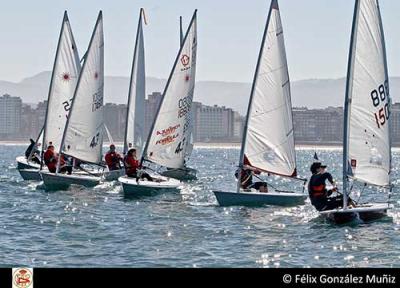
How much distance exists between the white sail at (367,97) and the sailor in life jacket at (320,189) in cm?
91

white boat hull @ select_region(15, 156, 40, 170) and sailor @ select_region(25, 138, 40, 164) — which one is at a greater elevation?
sailor @ select_region(25, 138, 40, 164)

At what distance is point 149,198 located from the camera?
34.0 meters

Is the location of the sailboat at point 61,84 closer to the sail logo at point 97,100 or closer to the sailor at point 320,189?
the sail logo at point 97,100

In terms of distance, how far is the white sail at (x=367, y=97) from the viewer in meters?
24.7

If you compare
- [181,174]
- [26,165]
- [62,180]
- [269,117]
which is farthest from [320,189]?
[26,165]

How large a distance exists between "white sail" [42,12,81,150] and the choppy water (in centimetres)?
967

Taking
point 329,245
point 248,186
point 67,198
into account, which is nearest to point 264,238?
point 329,245

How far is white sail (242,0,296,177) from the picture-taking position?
30.5m

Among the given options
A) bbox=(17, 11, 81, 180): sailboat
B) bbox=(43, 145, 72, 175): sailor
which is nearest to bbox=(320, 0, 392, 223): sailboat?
bbox=(43, 145, 72, 175): sailor

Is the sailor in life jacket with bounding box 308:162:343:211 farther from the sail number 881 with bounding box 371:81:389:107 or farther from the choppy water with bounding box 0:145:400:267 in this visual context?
the sail number 881 with bounding box 371:81:389:107

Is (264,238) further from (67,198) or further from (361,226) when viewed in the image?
(67,198)

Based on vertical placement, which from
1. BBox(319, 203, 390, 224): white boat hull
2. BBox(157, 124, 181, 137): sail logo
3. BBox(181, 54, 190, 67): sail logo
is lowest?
BBox(319, 203, 390, 224): white boat hull
